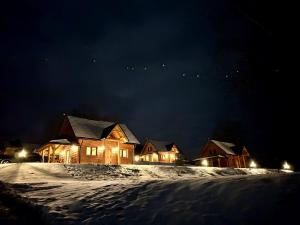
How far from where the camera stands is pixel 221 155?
176 ft

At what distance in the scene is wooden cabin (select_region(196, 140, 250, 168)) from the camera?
177 ft

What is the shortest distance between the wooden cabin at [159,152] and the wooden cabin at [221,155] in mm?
12648

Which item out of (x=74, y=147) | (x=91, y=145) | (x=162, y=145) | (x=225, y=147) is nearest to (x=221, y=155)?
(x=225, y=147)

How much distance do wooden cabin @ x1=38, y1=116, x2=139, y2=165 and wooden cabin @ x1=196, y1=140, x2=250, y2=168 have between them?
2302 cm

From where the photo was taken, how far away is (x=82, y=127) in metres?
36.0

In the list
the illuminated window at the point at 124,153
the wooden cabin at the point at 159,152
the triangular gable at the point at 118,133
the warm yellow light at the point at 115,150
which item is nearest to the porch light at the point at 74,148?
the warm yellow light at the point at 115,150

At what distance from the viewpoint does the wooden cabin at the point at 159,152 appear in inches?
2606

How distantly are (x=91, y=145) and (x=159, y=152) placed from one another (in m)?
33.4

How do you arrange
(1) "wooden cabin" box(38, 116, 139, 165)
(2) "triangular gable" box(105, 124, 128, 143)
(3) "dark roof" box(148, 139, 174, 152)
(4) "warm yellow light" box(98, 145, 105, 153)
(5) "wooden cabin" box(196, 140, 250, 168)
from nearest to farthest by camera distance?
(1) "wooden cabin" box(38, 116, 139, 165), (4) "warm yellow light" box(98, 145, 105, 153), (2) "triangular gable" box(105, 124, 128, 143), (5) "wooden cabin" box(196, 140, 250, 168), (3) "dark roof" box(148, 139, 174, 152)

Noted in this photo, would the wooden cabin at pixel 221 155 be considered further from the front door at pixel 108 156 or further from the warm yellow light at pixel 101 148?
the warm yellow light at pixel 101 148

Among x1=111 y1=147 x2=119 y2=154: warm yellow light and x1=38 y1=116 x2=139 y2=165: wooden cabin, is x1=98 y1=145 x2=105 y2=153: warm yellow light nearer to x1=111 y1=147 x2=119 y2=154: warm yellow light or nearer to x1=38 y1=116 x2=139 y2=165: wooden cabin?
x1=38 y1=116 x2=139 y2=165: wooden cabin

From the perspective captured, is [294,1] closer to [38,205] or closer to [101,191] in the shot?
[101,191]

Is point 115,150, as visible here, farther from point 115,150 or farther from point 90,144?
point 90,144

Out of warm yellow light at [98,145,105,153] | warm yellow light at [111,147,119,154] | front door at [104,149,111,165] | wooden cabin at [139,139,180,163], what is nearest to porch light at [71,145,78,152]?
warm yellow light at [98,145,105,153]
